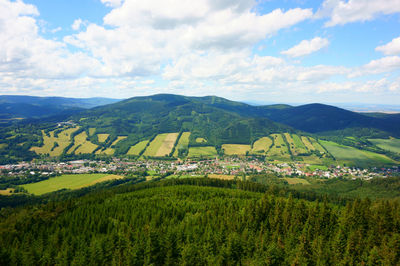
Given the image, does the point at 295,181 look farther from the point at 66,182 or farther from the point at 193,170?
the point at 66,182

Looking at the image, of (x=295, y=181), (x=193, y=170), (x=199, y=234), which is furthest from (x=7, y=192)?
(x=295, y=181)

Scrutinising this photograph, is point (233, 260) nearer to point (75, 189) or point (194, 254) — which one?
point (194, 254)

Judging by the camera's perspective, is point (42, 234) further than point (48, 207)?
No

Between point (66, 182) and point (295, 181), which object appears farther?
point (295, 181)

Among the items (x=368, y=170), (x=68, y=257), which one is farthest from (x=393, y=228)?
(x=368, y=170)

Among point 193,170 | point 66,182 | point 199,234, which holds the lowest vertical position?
point 66,182

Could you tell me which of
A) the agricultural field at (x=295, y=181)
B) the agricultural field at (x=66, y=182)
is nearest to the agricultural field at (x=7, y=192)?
the agricultural field at (x=66, y=182)
